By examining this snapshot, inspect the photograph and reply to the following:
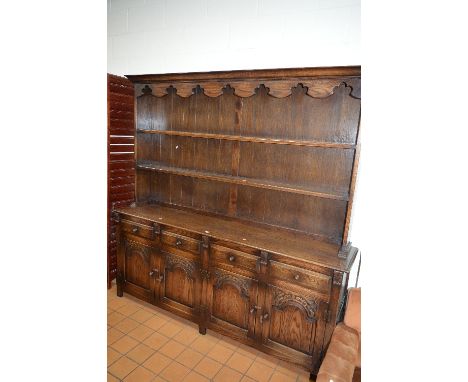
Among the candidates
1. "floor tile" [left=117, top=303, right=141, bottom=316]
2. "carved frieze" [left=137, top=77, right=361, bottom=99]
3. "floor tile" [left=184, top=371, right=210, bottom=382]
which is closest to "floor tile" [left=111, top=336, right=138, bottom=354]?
"floor tile" [left=117, top=303, right=141, bottom=316]

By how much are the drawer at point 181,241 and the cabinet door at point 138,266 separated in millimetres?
199

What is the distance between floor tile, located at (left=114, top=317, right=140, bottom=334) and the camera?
2.55 metres

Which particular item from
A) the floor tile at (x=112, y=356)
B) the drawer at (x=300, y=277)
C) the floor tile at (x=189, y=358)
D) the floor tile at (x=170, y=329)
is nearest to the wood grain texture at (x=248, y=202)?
the drawer at (x=300, y=277)

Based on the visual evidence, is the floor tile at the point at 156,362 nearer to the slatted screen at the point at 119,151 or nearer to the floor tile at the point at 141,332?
the floor tile at the point at 141,332

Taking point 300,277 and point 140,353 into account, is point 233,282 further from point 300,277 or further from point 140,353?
point 140,353

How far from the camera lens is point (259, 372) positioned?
219 centimetres

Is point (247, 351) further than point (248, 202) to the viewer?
No

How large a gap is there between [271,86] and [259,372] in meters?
2.25

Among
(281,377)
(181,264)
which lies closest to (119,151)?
(181,264)

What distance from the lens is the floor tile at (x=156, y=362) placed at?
2152mm

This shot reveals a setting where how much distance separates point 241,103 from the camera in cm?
255
